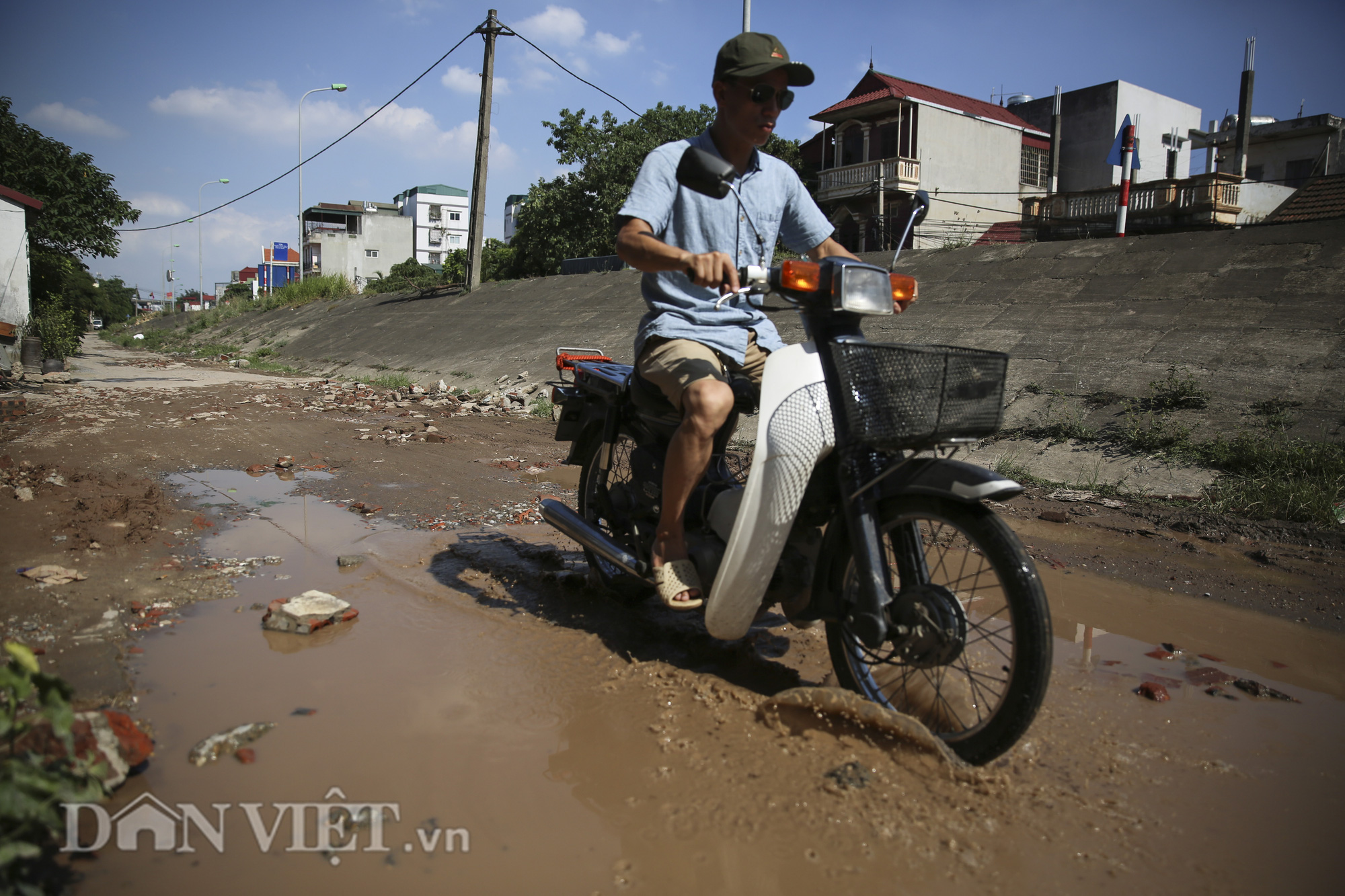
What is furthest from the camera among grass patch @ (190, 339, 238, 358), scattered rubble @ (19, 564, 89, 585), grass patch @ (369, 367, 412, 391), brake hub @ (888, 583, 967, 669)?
grass patch @ (190, 339, 238, 358)

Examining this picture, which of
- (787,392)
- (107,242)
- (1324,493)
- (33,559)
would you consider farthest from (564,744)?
(107,242)

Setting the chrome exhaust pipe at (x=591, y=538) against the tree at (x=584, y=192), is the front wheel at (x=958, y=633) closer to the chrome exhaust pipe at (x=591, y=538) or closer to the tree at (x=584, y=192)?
the chrome exhaust pipe at (x=591, y=538)

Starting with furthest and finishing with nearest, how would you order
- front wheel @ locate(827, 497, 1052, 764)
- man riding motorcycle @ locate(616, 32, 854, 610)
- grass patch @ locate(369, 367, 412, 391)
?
grass patch @ locate(369, 367, 412, 391)
man riding motorcycle @ locate(616, 32, 854, 610)
front wheel @ locate(827, 497, 1052, 764)

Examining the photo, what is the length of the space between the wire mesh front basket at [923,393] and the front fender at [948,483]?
0.10 meters

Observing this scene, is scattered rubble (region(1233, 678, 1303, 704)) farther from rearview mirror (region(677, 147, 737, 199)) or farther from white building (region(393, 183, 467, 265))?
white building (region(393, 183, 467, 265))

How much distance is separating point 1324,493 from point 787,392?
13.4 feet

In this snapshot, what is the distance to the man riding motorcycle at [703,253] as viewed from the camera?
102 inches

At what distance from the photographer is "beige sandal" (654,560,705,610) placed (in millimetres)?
2725

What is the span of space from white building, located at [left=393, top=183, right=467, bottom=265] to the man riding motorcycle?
259ft

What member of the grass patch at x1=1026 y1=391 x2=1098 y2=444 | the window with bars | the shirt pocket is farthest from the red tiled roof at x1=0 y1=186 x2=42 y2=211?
the window with bars

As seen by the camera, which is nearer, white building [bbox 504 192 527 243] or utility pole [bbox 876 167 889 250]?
utility pole [bbox 876 167 889 250]

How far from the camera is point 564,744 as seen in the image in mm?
2295

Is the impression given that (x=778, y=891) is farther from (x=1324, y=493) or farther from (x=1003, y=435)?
(x=1003, y=435)

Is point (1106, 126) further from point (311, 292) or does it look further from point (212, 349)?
point (212, 349)
